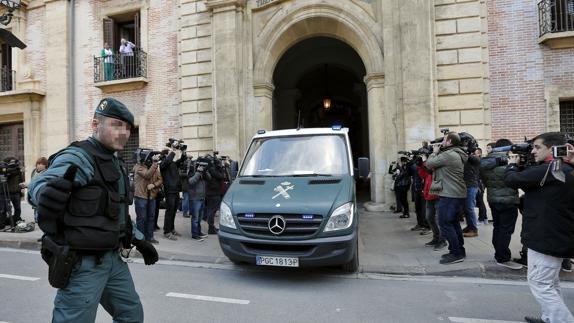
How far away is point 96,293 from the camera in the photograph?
2291mm

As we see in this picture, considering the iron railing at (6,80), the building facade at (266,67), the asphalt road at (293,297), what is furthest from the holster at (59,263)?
the iron railing at (6,80)

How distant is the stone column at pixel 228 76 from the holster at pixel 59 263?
991cm

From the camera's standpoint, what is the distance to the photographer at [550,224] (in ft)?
10.7

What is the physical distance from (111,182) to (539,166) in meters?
3.55

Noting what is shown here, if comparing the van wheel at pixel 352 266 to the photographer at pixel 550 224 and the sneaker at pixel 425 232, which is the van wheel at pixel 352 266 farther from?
the sneaker at pixel 425 232

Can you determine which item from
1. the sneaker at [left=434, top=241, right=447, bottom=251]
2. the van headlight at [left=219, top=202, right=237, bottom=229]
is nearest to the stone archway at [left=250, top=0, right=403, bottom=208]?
the sneaker at [left=434, top=241, right=447, bottom=251]

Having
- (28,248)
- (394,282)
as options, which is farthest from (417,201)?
(28,248)

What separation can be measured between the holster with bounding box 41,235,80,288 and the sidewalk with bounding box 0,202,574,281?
169 inches

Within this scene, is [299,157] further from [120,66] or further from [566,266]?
[120,66]

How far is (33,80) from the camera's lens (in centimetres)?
1617

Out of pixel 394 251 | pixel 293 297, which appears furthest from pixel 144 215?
pixel 394 251

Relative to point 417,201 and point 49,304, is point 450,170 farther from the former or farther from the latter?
point 49,304

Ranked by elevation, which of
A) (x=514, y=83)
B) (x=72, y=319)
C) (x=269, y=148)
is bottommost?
(x=72, y=319)

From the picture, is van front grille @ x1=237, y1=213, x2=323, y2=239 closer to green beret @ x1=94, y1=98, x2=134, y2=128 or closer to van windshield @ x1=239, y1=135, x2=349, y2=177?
van windshield @ x1=239, y1=135, x2=349, y2=177
